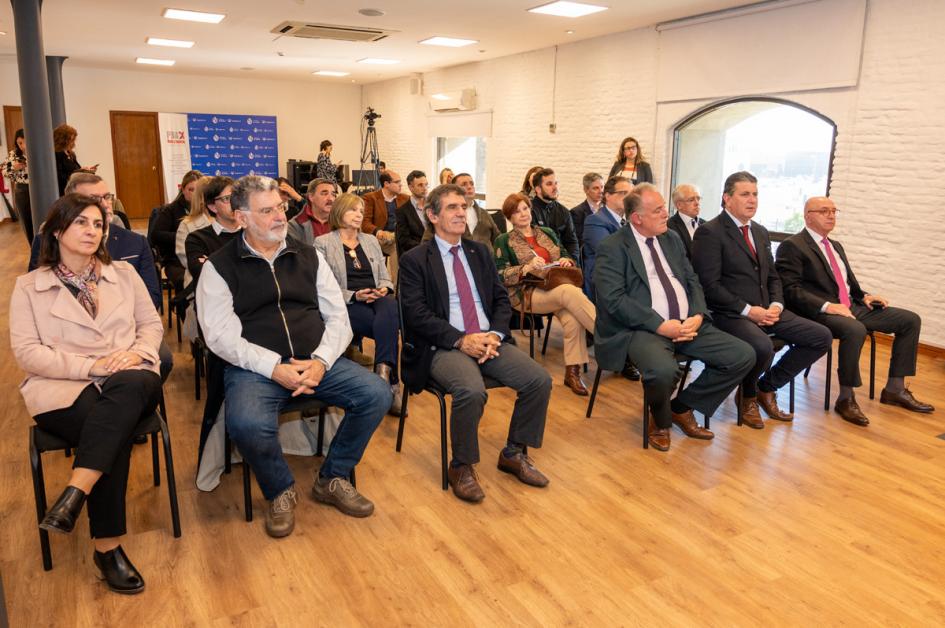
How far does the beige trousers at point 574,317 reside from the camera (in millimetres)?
4547

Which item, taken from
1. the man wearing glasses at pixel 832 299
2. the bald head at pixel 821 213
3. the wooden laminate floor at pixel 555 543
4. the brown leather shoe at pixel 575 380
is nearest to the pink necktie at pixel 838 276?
the man wearing glasses at pixel 832 299

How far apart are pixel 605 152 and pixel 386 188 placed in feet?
11.8

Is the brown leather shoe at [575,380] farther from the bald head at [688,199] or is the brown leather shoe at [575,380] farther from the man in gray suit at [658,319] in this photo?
the bald head at [688,199]

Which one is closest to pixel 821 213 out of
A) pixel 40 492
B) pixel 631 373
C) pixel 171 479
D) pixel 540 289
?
pixel 631 373

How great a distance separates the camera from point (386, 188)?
6.67m

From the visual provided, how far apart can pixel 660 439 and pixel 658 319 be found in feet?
2.07

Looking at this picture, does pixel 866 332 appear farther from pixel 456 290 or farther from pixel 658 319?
pixel 456 290

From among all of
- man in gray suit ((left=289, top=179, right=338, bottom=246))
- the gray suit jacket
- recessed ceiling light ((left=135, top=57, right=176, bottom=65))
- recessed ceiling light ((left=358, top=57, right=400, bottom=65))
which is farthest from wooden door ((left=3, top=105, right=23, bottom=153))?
the gray suit jacket

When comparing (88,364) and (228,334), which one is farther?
(228,334)

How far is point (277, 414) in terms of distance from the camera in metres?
2.74

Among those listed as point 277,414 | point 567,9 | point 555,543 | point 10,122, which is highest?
point 567,9

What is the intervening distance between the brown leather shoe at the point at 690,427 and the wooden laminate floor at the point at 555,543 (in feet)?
0.19

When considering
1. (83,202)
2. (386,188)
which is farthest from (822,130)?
(83,202)

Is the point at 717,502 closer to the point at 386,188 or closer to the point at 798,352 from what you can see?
the point at 798,352
